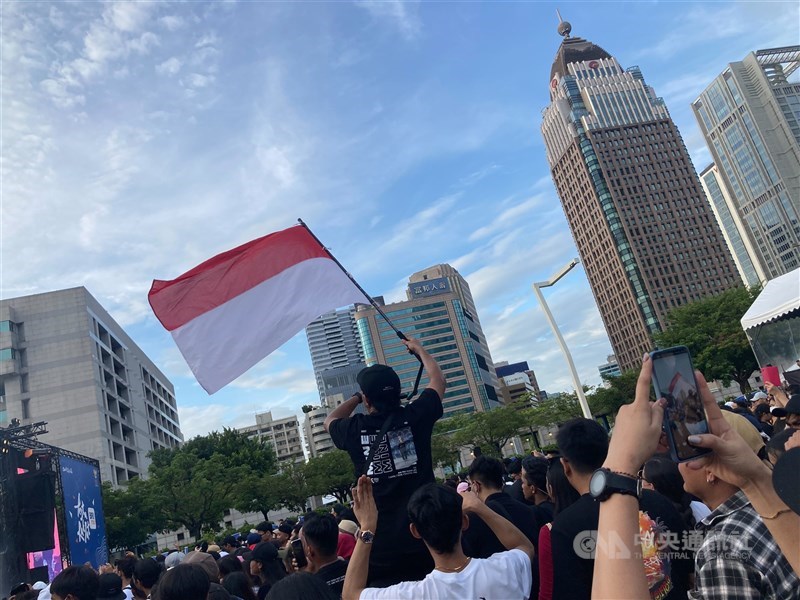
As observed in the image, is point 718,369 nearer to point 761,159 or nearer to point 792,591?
point 792,591

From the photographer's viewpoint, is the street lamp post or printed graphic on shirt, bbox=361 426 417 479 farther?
the street lamp post

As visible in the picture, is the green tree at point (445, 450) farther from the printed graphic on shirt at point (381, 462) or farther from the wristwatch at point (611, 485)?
the wristwatch at point (611, 485)

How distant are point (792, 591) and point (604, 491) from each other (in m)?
0.79

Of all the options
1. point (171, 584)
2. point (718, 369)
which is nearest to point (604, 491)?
point (171, 584)

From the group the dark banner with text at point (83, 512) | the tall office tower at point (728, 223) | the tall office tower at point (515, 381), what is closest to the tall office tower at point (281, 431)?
the tall office tower at point (515, 381)

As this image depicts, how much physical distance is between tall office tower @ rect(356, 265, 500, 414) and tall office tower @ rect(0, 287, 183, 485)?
251ft

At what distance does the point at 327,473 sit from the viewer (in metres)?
45.2

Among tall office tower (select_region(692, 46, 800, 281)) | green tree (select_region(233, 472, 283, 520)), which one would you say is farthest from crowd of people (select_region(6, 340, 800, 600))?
tall office tower (select_region(692, 46, 800, 281))

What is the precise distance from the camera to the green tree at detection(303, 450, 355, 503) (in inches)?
1726

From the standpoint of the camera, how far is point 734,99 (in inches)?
4606

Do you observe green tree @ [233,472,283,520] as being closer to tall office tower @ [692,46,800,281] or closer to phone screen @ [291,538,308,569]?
phone screen @ [291,538,308,569]

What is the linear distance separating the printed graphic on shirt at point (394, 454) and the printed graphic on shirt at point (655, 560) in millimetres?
1295

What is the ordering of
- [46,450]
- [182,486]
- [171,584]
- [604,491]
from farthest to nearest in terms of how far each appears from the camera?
[182,486] < [46,450] < [171,584] < [604,491]

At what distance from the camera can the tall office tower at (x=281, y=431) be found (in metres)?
140
